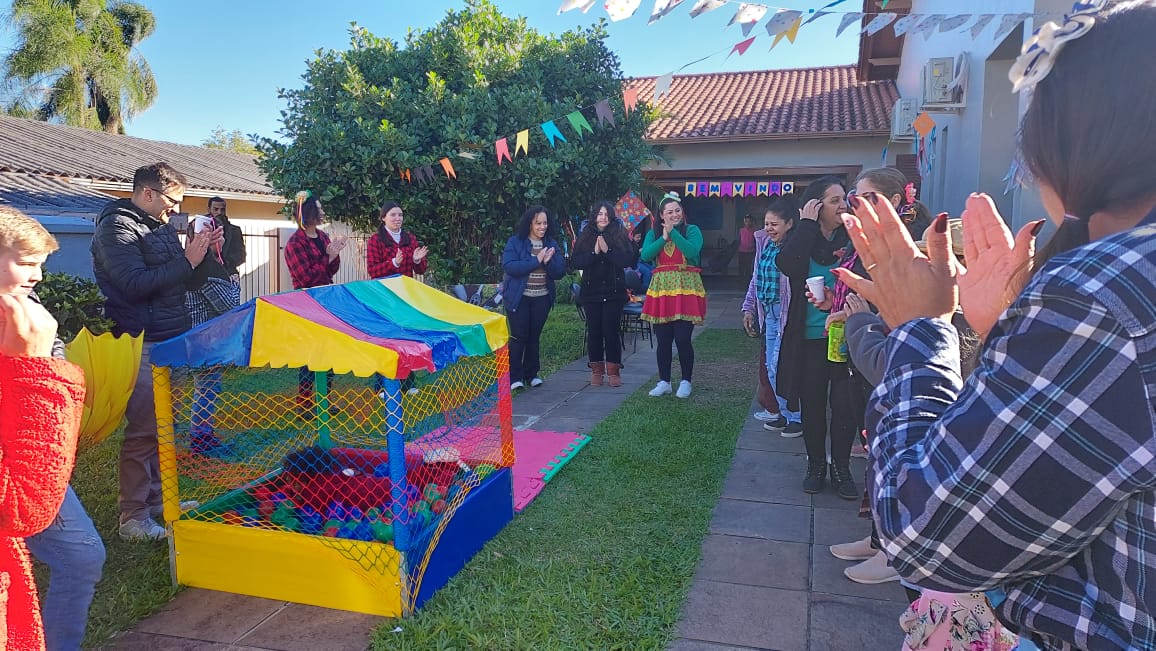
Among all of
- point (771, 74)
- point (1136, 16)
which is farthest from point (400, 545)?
point (771, 74)

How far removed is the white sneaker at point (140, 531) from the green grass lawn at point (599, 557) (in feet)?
5.04

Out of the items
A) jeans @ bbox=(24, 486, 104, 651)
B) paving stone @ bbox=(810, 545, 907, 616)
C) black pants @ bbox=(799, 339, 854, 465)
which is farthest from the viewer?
black pants @ bbox=(799, 339, 854, 465)

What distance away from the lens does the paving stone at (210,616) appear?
274 centimetres

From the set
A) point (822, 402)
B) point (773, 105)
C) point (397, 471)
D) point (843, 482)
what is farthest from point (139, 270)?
point (773, 105)

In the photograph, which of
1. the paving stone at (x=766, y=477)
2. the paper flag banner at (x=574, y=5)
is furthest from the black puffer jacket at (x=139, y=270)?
the paving stone at (x=766, y=477)

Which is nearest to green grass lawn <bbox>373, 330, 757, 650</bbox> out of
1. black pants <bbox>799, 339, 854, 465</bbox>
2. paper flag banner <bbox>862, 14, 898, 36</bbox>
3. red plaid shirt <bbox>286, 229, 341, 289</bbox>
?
black pants <bbox>799, 339, 854, 465</bbox>

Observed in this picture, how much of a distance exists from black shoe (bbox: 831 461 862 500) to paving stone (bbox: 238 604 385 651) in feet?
8.43

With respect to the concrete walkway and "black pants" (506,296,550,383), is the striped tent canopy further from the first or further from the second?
"black pants" (506,296,550,383)

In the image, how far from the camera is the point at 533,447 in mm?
4957

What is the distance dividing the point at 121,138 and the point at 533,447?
17739 mm

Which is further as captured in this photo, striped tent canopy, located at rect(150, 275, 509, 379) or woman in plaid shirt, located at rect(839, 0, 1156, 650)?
→ striped tent canopy, located at rect(150, 275, 509, 379)

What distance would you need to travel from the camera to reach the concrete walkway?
2674mm

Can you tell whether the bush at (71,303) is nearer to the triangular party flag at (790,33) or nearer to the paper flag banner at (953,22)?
the triangular party flag at (790,33)

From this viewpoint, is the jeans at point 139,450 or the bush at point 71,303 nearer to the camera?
the jeans at point 139,450
